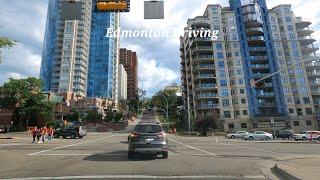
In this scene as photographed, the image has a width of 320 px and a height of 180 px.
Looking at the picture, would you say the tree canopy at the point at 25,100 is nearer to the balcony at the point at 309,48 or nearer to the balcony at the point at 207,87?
the balcony at the point at 207,87

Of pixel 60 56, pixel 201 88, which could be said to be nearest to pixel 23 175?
pixel 201 88

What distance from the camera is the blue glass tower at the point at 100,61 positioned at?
479 feet

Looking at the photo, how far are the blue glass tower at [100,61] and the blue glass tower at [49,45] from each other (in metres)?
16.6

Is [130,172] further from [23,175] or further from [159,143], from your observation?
[159,143]

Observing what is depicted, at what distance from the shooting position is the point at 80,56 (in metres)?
138

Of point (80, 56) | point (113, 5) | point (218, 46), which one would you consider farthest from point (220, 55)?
point (113, 5)

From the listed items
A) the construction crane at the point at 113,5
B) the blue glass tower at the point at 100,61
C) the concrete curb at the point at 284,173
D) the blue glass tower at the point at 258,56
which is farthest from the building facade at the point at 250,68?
the concrete curb at the point at 284,173

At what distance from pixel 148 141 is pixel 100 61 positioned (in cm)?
13525

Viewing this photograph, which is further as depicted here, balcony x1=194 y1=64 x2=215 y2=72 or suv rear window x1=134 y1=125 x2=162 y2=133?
balcony x1=194 y1=64 x2=215 y2=72

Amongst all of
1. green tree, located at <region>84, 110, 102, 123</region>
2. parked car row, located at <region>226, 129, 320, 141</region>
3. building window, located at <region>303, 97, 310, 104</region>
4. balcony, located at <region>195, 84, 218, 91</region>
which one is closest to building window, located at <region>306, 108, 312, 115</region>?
building window, located at <region>303, 97, 310, 104</region>

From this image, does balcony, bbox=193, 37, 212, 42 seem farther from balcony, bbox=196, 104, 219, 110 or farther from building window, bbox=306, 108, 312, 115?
building window, bbox=306, 108, 312, 115

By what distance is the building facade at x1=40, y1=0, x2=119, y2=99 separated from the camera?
443 feet

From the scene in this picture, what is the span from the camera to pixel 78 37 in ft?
461

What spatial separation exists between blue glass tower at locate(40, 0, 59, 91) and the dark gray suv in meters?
129
